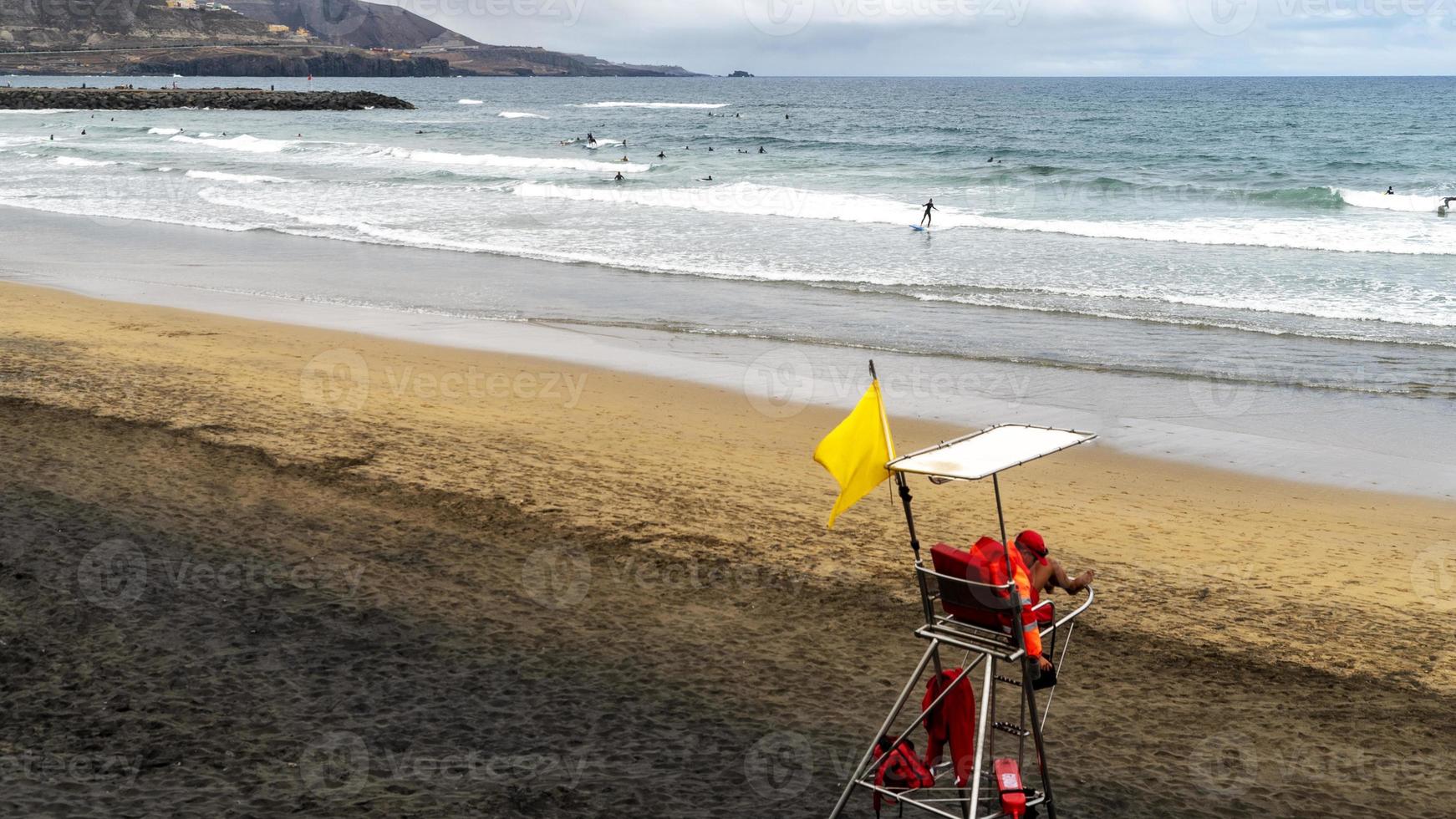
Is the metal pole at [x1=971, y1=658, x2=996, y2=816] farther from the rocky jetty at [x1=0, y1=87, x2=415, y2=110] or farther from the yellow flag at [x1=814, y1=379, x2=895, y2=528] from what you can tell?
the rocky jetty at [x1=0, y1=87, x2=415, y2=110]

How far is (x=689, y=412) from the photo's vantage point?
523 inches

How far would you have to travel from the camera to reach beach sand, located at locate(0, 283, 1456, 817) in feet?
19.7

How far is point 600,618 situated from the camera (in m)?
7.91

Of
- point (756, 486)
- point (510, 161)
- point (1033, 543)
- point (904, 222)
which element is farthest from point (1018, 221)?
point (1033, 543)

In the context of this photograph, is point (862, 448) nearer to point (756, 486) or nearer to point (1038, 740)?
point (1038, 740)

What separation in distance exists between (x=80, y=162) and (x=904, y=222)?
3469 cm

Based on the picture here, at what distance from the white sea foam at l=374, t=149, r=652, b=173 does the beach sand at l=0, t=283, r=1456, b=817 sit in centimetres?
4108

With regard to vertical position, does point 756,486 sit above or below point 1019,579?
below

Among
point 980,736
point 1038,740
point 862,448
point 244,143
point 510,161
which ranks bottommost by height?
point 1038,740

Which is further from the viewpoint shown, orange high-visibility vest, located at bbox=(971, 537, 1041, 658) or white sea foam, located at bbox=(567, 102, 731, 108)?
white sea foam, located at bbox=(567, 102, 731, 108)

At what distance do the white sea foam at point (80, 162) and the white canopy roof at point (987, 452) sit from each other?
5081 centimetres

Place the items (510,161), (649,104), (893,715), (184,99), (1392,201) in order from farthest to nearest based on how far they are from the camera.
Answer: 1. (649,104)
2. (184,99)
3. (510,161)
4. (1392,201)
5. (893,715)

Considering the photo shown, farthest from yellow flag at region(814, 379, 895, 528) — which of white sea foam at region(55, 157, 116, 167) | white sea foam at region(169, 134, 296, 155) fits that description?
white sea foam at region(169, 134, 296, 155)

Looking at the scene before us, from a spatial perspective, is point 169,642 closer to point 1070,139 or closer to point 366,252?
point 366,252
